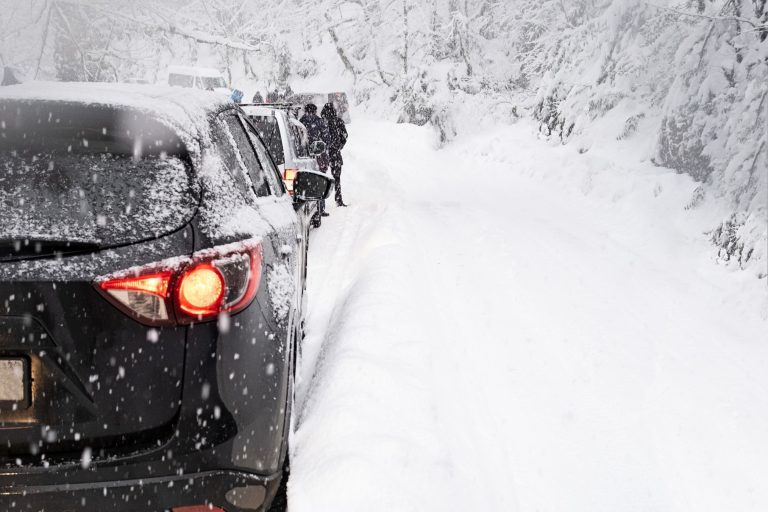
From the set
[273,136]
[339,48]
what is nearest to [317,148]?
[273,136]

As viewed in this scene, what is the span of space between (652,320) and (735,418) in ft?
6.37

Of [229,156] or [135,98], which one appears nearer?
[135,98]

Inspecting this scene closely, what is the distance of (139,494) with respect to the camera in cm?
194

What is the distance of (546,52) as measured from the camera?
21219mm

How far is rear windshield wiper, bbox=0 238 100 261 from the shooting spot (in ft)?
6.00

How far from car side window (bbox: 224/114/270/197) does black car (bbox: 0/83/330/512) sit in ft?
2.42

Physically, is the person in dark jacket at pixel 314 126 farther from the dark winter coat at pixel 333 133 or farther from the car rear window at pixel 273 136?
the car rear window at pixel 273 136

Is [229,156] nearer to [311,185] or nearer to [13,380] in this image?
[13,380]

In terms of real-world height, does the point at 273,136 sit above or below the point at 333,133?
above

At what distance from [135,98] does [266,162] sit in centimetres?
167

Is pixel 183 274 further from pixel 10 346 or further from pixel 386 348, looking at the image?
pixel 386 348

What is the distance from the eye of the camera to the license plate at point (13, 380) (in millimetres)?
1811

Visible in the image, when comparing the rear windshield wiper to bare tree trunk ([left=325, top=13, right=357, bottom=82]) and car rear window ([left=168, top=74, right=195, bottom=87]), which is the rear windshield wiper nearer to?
bare tree trunk ([left=325, top=13, right=357, bottom=82])

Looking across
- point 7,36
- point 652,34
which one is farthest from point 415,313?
point 7,36
